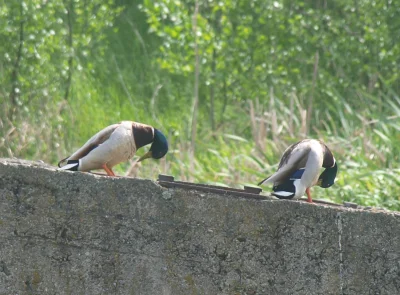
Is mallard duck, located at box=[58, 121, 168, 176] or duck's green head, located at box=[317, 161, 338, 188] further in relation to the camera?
duck's green head, located at box=[317, 161, 338, 188]

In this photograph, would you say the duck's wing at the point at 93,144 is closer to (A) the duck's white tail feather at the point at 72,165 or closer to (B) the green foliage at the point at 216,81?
(A) the duck's white tail feather at the point at 72,165

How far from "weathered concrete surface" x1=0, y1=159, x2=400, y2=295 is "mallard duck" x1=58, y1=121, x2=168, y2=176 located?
413 millimetres

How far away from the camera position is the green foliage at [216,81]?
380 inches

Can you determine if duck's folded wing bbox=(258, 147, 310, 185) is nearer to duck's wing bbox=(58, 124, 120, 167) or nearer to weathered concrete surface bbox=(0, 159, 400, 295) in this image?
weathered concrete surface bbox=(0, 159, 400, 295)

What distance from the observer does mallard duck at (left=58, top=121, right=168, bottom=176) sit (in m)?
4.58

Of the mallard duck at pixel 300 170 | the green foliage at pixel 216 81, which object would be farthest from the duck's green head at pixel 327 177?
the green foliage at pixel 216 81

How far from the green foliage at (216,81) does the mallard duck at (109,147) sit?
149 inches

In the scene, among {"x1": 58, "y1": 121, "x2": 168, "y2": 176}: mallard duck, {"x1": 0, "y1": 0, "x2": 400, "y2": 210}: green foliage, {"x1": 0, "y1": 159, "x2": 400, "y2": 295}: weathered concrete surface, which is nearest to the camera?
{"x1": 0, "y1": 159, "x2": 400, "y2": 295}: weathered concrete surface

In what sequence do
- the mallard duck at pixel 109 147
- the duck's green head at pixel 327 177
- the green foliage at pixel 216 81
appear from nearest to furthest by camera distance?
1. the mallard duck at pixel 109 147
2. the duck's green head at pixel 327 177
3. the green foliage at pixel 216 81

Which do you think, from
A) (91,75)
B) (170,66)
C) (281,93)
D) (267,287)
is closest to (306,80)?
(281,93)

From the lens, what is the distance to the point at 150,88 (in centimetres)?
1459

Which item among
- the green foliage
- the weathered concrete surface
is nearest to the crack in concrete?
the weathered concrete surface

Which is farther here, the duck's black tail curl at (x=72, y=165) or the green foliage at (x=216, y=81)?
the green foliage at (x=216, y=81)

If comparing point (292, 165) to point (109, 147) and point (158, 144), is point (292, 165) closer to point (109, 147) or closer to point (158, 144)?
point (158, 144)
